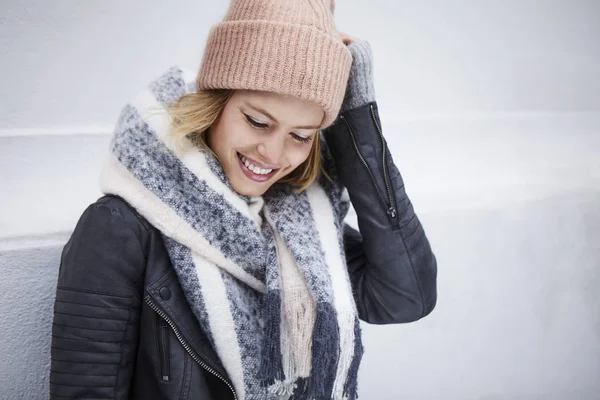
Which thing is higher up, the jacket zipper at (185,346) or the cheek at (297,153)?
the cheek at (297,153)

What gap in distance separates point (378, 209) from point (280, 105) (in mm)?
384

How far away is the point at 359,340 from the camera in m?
1.17

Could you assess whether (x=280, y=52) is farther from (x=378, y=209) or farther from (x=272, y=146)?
(x=378, y=209)

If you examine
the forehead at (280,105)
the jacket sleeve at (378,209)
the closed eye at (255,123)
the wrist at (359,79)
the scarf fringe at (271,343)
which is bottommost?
the scarf fringe at (271,343)

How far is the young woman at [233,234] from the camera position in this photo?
37.8 inches

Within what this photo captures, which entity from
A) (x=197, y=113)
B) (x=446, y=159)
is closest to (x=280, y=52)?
(x=197, y=113)

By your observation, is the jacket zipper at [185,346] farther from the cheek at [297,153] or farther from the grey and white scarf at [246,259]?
the cheek at [297,153]

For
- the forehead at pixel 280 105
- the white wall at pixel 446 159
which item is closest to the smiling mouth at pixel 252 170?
the forehead at pixel 280 105

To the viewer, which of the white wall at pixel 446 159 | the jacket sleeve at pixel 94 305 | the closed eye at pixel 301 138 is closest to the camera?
the jacket sleeve at pixel 94 305

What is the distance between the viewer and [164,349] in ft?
3.33

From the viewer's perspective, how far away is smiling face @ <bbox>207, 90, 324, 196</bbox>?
1.00 meters

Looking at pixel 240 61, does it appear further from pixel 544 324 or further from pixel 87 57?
pixel 544 324

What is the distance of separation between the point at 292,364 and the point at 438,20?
1677mm

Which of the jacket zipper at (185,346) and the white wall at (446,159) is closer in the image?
the jacket zipper at (185,346)
